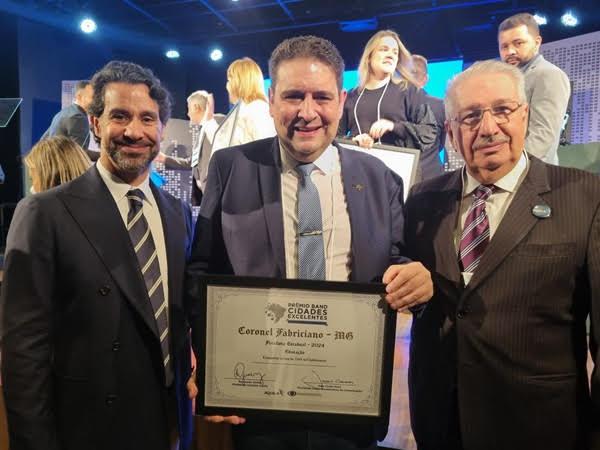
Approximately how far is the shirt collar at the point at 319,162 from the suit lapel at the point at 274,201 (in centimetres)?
2

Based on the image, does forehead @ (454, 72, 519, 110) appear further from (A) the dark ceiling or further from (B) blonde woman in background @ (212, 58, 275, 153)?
(A) the dark ceiling

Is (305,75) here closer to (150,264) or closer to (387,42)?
(150,264)

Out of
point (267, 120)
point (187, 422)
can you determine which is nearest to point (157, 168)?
point (267, 120)

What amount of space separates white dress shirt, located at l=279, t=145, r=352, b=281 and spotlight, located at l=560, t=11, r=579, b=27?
26.0 ft

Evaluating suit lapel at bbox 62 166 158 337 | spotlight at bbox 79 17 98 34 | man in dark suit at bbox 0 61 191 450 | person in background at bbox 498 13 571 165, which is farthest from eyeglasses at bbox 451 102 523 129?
spotlight at bbox 79 17 98 34

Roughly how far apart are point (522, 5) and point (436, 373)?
8728 mm

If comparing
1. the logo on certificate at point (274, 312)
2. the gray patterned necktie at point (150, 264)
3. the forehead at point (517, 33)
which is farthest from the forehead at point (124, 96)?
the forehead at point (517, 33)

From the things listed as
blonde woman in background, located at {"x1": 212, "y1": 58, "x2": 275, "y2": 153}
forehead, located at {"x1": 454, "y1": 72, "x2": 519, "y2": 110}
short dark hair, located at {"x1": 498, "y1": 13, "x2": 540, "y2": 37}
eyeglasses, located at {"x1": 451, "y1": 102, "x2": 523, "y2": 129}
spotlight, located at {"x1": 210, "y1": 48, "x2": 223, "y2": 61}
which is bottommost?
eyeglasses, located at {"x1": 451, "y1": 102, "x2": 523, "y2": 129}

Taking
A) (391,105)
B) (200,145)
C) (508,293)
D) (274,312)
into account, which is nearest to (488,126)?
(508,293)

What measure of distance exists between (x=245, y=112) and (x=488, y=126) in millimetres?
2910

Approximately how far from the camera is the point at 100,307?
59.4 inches

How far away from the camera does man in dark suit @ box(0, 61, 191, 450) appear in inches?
58.2

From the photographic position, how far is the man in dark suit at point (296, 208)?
154 centimetres

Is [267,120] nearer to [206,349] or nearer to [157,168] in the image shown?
[206,349]
